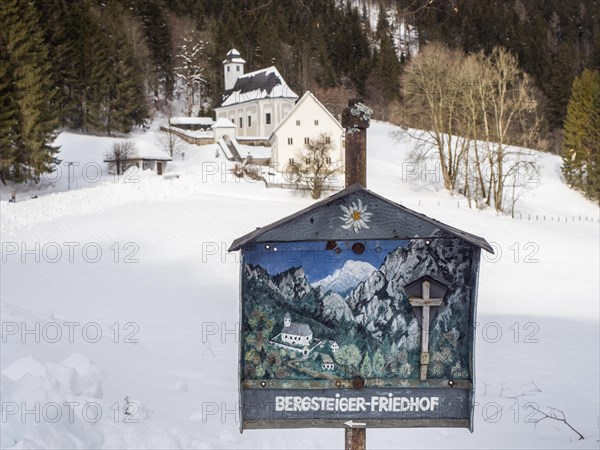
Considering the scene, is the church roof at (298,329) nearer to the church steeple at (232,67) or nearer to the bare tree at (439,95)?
the bare tree at (439,95)

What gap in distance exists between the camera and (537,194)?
44625 mm

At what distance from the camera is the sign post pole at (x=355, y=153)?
3.82m

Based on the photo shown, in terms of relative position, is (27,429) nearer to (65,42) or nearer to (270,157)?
(270,157)

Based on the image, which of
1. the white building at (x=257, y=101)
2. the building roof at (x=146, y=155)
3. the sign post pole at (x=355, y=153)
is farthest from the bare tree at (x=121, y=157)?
the sign post pole at (x=355, y=153)

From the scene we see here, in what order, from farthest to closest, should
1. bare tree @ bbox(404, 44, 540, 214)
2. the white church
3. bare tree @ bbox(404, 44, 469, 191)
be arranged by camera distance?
the white church, bare tree @ bbox(404, 44, 469, 191), bare tree @ bbox(404, 44, 540, 214)

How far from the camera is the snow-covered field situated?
6.90 metres

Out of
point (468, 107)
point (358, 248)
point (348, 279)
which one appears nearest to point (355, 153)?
point (358, 248)

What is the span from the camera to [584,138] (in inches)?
2025

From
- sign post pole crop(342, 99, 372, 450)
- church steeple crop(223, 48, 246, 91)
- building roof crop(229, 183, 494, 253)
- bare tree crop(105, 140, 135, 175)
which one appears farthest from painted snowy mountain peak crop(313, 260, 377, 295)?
church steeple crop(223, 48, 246, 91)

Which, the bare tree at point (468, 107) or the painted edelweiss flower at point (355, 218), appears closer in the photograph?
the painted edelweiss flower at point (355, 218)

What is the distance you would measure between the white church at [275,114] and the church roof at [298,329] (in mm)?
38635

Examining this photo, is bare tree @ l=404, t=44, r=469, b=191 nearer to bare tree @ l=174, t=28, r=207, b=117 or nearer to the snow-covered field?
the snow-covered field

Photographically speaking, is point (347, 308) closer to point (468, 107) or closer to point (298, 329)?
point (298, 329)

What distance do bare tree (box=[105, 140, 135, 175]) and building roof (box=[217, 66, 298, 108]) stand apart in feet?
63.4
